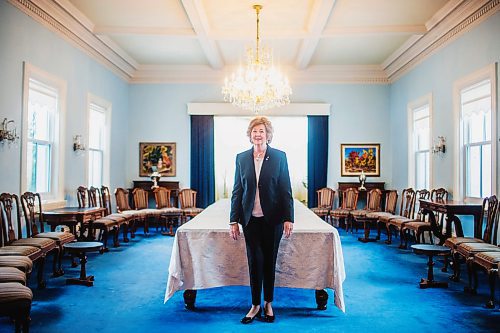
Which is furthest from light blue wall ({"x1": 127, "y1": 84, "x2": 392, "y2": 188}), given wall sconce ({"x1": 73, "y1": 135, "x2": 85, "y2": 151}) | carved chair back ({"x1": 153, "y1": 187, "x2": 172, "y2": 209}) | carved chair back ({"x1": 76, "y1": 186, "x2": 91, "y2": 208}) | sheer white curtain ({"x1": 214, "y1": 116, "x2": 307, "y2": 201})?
carved chair back ({"x1": 76, "y1": 186, "x2": 91, "y2": 208})

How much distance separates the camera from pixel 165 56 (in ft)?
32.8

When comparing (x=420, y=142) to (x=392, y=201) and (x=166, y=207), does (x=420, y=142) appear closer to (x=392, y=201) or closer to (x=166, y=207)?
(x=392, y=201)

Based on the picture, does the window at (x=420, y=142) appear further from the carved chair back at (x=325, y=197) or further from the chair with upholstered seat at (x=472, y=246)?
the chair with upholstered seat at (x=472, y=246)

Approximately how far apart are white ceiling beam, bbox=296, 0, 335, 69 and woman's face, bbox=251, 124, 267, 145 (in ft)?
11.5

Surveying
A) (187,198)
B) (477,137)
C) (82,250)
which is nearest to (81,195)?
(82,250)

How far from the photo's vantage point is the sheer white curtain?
11.8m

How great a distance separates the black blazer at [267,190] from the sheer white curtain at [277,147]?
7.88 m

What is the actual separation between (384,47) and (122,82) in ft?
19.8

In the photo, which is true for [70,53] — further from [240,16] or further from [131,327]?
[131,327]

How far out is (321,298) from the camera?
13.7 feet

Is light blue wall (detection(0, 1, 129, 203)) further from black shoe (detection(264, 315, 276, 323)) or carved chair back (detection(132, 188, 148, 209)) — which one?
black shoe (detection(264, 315, 276, 323))

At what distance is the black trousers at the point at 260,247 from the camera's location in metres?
3.77

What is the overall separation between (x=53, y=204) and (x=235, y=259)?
4.07 m

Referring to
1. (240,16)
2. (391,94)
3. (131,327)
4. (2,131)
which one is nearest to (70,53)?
(2,131)
